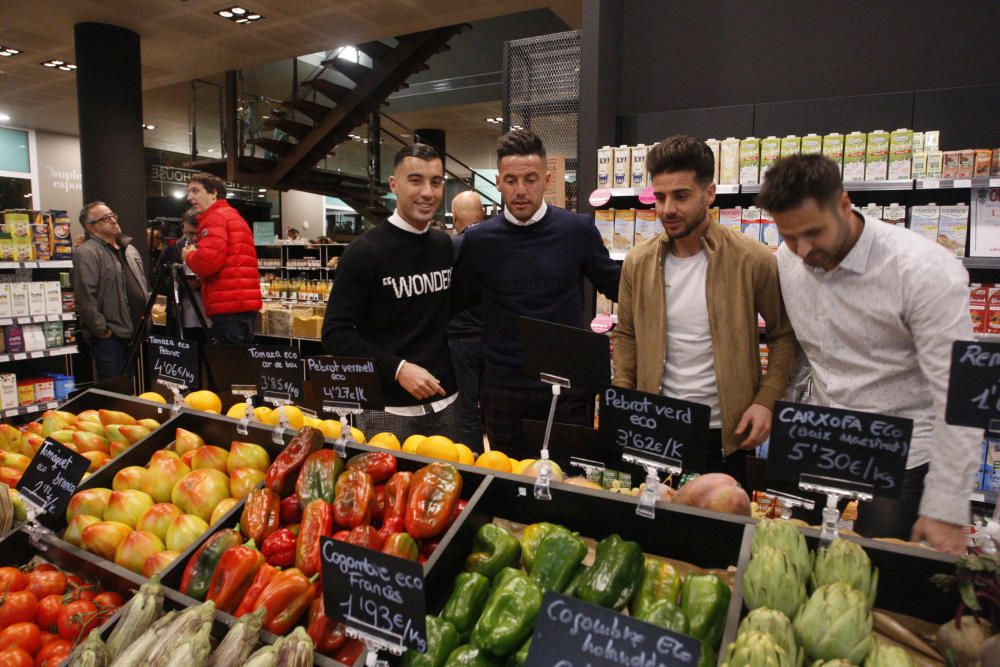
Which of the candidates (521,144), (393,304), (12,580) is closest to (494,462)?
(393,304)

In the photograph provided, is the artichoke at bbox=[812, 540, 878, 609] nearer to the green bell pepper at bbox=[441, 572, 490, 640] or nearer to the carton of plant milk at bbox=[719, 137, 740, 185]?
the green bell pepper at bbox=[441, 572, 490, 640]

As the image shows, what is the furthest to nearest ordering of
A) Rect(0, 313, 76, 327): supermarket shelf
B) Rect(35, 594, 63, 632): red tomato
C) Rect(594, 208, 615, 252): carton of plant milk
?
Rect(0, 313, 76, 327): supermarket shelf → Rect(594, 208, 615, 252): carton of plant milk → Rect(35, 594, 63, 632): red tomato

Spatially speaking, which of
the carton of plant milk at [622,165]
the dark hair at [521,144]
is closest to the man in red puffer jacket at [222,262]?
the carton of plant milk at [622,165]

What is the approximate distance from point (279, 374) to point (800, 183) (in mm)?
1413

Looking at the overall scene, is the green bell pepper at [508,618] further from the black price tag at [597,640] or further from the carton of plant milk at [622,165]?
the carton of plant milk at [622,165]

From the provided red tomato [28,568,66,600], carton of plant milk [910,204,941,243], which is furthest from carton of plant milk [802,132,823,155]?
red tomato [28,568,66,600]

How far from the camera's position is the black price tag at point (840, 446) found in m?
1.12

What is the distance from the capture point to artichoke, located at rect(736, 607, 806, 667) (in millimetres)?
882

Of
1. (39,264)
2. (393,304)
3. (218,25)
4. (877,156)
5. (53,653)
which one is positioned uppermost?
(218,25)

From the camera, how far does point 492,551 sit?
1.26 m

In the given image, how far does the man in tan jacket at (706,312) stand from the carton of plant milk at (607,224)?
1.76 metres

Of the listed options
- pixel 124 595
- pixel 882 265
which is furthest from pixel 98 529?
pixel 882 265

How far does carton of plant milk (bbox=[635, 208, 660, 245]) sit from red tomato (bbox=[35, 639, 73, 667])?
3172 millimetres

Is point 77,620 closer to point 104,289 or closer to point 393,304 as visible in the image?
point 393,304
